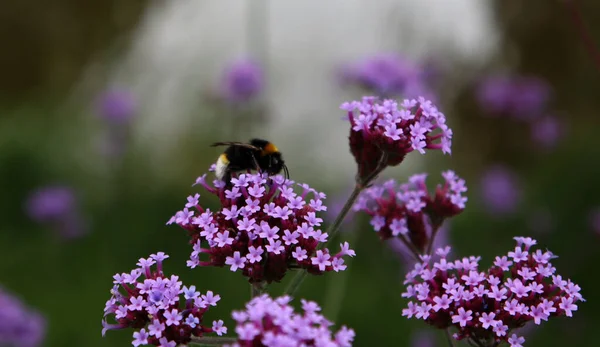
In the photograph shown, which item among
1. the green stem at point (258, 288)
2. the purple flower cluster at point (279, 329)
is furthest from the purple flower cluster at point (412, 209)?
the purple flower cluster at point (279, 329)

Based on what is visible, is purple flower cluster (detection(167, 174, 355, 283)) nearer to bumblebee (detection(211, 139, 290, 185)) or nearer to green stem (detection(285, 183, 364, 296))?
green stem (detection(285, 183, 364, 296))

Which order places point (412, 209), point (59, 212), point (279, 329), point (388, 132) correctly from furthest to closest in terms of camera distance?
point (59, 212) → point (412, 209) → point (388, 132) → point (279, 329)

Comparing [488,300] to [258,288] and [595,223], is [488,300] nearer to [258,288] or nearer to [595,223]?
[258,288]

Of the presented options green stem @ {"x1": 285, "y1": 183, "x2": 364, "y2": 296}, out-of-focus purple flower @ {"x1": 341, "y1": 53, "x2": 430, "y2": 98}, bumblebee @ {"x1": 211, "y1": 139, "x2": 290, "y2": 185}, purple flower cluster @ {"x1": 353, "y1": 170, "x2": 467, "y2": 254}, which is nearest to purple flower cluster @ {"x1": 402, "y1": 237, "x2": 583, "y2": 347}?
green stem @ {"x1": 285, "y1": 183, "x2": 364, "y2": 296}

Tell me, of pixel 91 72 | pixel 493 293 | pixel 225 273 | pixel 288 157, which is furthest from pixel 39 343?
pixel 91 72

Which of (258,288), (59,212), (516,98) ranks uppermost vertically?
(516,98)

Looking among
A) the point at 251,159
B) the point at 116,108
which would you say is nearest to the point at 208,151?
the point at 116,108

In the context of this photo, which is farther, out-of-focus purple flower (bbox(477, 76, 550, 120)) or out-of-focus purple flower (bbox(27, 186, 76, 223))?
out-of-focus purple flower (bbox(27, 186, 76, 223))

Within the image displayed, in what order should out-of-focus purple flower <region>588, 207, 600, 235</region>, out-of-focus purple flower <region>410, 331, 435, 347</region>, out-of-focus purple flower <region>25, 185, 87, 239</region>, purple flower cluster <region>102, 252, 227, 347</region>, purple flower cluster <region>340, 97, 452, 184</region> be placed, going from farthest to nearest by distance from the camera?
1. out-of-focus purple flower <region>25, 185, 87, 239</region>
2. out-of-focus purple flower <region>588, 207, 600, 235</region>
3. out-of-focus purple flower <region>410, 331, 435, 347</region>
4. purple flower cluster <region>340, 97, 452, 184</region>
5. purple flower cluster <region>102, 252, 227, 347</region>
